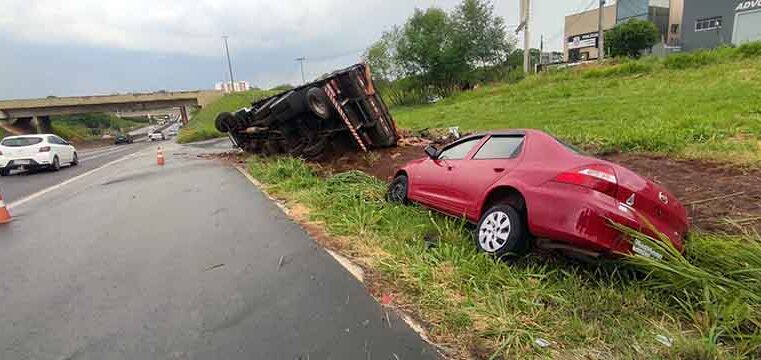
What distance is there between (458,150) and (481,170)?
906mm

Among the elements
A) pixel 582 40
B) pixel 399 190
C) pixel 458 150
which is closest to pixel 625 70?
pixel 399 190

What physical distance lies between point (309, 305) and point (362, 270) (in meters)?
0.82

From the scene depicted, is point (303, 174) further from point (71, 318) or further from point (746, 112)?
point (746, 112)

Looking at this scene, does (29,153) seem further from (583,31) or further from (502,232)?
(583,31)

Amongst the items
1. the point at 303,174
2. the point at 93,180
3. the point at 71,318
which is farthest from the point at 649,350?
the point at 93,180

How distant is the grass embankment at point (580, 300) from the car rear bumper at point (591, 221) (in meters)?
0.28

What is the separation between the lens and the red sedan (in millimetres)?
3332

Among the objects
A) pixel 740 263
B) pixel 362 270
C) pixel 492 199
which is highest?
pixel 492 199

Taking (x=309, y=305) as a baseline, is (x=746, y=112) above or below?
above

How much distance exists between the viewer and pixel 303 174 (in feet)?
31.0

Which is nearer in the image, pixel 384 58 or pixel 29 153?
pixel 29 153

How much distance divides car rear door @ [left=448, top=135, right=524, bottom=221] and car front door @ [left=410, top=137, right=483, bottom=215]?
0.12 m

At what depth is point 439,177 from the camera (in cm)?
550

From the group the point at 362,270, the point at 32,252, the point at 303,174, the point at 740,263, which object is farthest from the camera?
the point at 303,174
